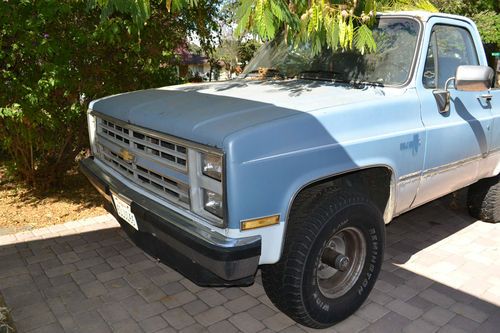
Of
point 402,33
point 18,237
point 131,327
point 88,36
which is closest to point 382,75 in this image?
point 402,33

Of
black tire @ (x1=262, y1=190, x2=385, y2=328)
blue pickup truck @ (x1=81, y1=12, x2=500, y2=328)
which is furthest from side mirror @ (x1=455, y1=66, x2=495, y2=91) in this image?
black tire @ (x1=262, y1=190, x2=385, y2=328)

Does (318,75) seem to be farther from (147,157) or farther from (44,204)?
(44,204)

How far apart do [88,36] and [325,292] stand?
3.40 metres

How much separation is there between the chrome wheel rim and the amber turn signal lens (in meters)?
0.73

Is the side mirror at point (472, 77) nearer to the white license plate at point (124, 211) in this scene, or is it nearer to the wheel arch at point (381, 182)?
the wheel arch at point (381, 182)

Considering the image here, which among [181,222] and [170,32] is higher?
[170,32]

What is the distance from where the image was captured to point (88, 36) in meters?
4.43

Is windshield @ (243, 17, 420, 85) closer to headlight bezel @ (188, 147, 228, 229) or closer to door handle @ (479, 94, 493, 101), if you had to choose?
door handle @ (479, 94, 493, 101)

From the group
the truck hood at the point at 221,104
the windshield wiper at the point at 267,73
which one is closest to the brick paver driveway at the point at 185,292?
the truck hood at the point at 221,104

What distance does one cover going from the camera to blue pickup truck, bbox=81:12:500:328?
2326 mm

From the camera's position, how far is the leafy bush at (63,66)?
13.4 feet

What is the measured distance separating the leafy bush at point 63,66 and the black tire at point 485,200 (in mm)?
3838

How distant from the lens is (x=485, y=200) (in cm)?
476

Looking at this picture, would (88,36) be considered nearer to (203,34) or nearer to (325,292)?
(203,34)
